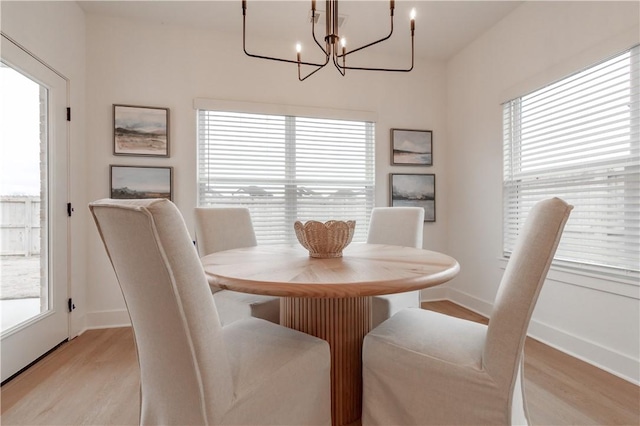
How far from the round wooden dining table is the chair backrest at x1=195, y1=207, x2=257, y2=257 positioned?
588 mm

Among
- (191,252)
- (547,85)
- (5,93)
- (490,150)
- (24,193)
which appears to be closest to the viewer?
(191,252)

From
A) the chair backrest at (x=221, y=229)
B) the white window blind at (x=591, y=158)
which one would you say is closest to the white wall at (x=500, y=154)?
the white window blind at (x=591, y=158)

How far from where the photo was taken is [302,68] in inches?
123

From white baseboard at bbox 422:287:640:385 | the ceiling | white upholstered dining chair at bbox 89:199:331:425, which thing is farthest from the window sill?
the ceiling

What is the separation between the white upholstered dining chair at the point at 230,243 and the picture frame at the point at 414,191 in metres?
1.72

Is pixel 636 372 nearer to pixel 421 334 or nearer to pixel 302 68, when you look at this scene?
pixel 421 334

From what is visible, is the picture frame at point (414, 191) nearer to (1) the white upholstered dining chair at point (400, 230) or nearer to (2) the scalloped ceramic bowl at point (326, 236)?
(1) the white upholstered dining chair at point (400, 230)

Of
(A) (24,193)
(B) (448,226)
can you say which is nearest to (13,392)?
(A) (24,193)

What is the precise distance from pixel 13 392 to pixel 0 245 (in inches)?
32.9

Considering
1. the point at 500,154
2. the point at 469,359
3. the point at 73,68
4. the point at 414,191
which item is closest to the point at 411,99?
the point at 414,191

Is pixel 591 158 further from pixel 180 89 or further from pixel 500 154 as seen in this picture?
pixel 180 89

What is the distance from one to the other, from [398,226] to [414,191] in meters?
1.27

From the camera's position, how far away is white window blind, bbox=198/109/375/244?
302cm

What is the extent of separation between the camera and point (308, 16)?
271 cm
